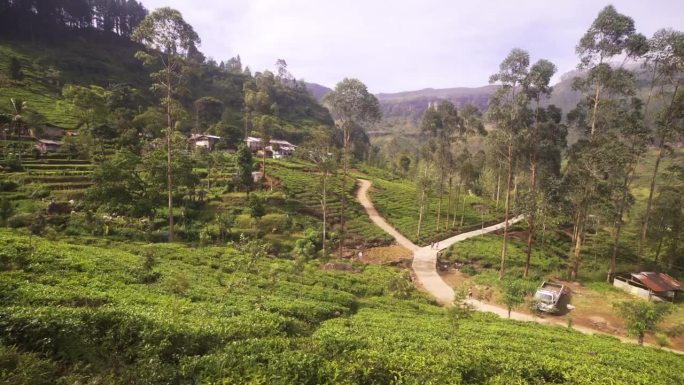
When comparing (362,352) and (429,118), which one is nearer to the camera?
(362,352)

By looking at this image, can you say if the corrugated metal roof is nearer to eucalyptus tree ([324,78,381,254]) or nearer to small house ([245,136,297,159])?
eucalyptus tree ([324,78,381,254])

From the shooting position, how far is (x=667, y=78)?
2686cm

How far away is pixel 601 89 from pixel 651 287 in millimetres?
16952

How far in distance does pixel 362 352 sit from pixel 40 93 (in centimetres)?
9203

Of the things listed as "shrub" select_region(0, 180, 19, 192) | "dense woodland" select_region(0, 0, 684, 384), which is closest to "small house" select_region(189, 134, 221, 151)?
"dense woodland" select_region(0, 0, 684, 384)

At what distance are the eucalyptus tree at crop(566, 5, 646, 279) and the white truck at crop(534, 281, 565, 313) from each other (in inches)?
234

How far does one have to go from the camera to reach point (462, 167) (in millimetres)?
44688

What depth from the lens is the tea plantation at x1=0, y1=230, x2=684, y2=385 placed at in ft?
21.4

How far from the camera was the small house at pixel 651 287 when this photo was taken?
25.3m

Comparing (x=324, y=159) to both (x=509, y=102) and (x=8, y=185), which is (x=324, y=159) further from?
(x=8, y=185)

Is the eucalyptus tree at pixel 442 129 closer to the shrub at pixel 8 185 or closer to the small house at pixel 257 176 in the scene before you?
the small house at pixel 257 176

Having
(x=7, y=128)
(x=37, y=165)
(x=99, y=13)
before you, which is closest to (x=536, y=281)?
(x=37, y=165)

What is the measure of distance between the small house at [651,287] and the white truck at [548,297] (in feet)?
20.5

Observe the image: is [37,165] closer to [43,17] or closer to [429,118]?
[429,118]
